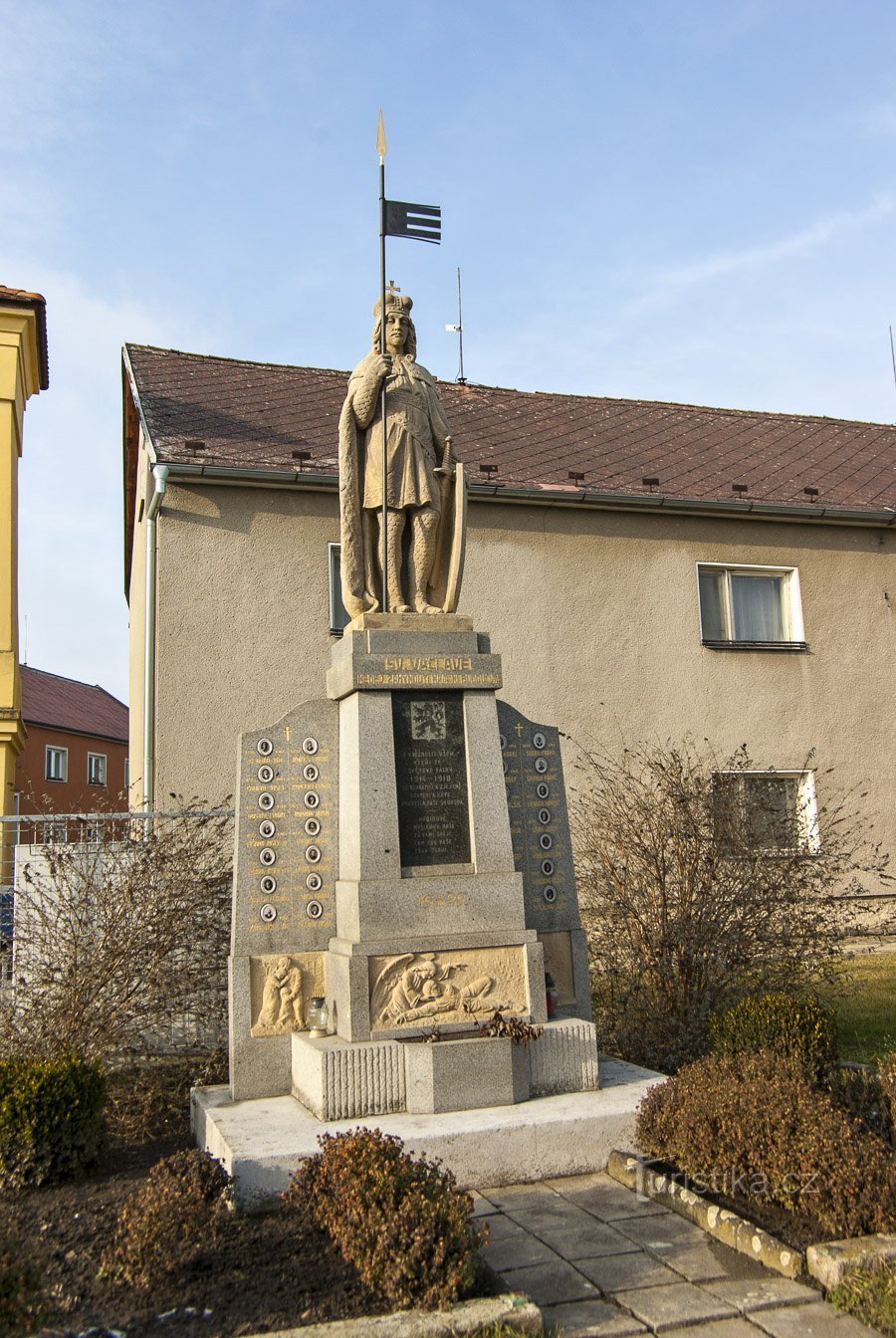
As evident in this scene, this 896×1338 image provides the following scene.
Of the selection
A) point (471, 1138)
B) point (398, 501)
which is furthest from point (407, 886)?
point (398, 501)

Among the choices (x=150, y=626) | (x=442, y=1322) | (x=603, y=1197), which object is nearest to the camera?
(x=442, y=1322)

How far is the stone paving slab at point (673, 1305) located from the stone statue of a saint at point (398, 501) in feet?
14.2

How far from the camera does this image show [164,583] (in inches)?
502

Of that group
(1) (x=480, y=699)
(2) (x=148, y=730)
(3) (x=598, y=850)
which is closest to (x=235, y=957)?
(1) (x=480, y=699)

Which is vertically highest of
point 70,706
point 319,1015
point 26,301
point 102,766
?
point 26,301

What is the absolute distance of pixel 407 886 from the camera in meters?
6.59

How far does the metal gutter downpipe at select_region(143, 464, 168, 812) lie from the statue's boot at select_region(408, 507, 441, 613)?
5580 millimetres

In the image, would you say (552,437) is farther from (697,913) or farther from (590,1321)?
(590,1321)

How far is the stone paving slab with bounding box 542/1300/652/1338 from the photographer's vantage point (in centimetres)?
389

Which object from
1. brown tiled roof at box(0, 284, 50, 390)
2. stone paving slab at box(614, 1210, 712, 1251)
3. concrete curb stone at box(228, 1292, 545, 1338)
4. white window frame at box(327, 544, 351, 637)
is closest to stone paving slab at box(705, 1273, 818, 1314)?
stone paving slab at box(614, 1210, 712, 1251)

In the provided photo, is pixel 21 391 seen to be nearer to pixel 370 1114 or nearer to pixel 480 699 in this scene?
pixel 480 699

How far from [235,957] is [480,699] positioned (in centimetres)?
217

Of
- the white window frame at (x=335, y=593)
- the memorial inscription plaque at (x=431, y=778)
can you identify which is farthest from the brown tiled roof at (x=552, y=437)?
the memorial inscription plaque at (x=431, y=778)

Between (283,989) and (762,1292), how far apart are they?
11.2 ft
